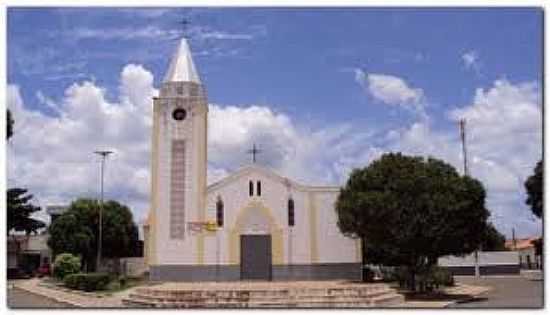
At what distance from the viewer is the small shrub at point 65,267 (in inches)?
1268

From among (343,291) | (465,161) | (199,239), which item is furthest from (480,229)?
(199,239)

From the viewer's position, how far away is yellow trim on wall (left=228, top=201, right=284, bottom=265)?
30.2m

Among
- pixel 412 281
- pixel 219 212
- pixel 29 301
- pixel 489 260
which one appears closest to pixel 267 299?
pixel 29 301

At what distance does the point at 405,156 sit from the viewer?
25.7 metres

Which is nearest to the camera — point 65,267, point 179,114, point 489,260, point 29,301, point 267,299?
point 267,299

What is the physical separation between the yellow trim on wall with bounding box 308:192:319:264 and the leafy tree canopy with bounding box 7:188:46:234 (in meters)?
10.3

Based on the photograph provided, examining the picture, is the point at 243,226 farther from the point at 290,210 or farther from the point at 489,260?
the point at 489,260

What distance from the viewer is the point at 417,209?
2414 centimetres

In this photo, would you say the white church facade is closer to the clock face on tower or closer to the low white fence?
the clock face on tower

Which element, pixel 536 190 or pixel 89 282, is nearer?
pixel 536 190

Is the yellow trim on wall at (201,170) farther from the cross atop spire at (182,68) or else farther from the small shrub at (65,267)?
the small shrub at (65,267)

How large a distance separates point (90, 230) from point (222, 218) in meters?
14.1

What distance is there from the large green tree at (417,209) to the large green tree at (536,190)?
14.3ft

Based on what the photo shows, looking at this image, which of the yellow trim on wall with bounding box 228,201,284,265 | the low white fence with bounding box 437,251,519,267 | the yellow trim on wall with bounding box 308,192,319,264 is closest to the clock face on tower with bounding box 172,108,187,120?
the yellow trim on wall with bounding box 228,201,284,265
